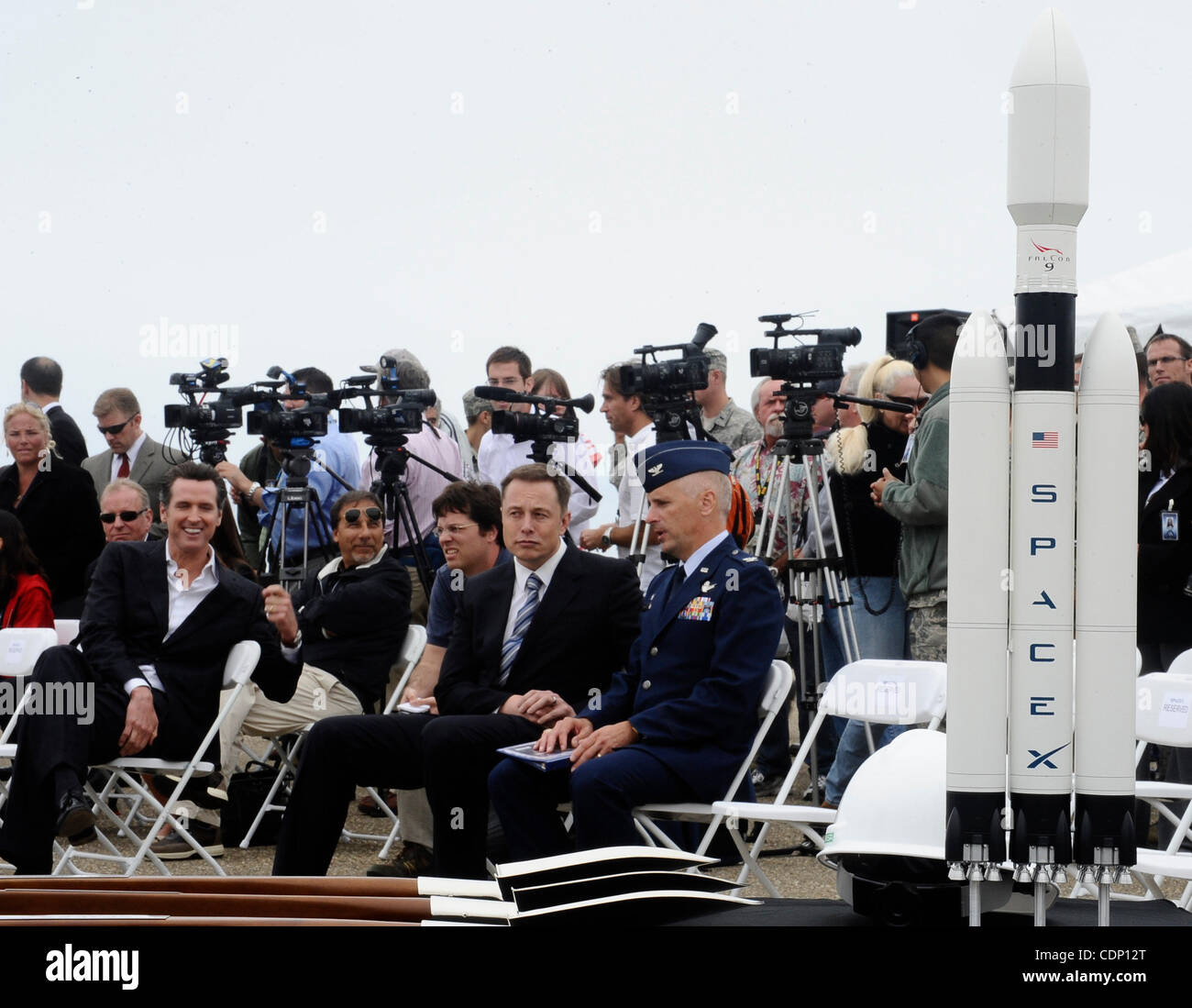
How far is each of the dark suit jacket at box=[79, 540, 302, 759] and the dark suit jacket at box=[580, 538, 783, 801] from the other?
1897mm

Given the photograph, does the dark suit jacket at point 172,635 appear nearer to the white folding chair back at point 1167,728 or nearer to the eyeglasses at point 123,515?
the eyeglasses at point 123,515

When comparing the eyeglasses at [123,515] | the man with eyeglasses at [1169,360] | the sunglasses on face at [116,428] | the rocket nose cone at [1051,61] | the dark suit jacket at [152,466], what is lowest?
the eyeglasses at [123,515]

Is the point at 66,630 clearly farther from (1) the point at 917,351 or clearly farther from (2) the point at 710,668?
(1) the point at 917,351

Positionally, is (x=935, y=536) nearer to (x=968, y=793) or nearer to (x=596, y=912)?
(x=968, y=793)

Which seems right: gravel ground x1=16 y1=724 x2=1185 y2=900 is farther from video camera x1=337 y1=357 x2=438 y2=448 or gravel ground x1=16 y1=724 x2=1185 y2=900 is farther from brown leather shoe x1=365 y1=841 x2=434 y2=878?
video camera x1=337 y1=357 x2=438 y2=448

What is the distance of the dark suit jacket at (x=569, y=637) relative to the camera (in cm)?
623

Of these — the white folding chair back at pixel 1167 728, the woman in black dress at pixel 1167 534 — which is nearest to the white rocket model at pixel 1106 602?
the white folding chair back at pixel 1167 728

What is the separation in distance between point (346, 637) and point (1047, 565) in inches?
183

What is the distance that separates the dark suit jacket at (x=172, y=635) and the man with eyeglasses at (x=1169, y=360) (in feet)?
14.4

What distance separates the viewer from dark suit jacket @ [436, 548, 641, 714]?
623 cm

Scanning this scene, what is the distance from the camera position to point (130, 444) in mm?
9375

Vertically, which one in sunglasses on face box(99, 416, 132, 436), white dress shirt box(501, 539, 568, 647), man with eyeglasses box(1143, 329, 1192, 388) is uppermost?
man with eyeglasses box(1143, 329, 1192, 388)

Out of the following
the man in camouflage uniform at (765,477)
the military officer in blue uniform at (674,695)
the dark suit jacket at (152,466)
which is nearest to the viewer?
the military officer in blue uniform at (674,695)

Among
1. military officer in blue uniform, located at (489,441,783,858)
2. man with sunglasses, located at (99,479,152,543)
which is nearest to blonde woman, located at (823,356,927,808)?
military officer in blue uniform, located at (489,441,783,858)
